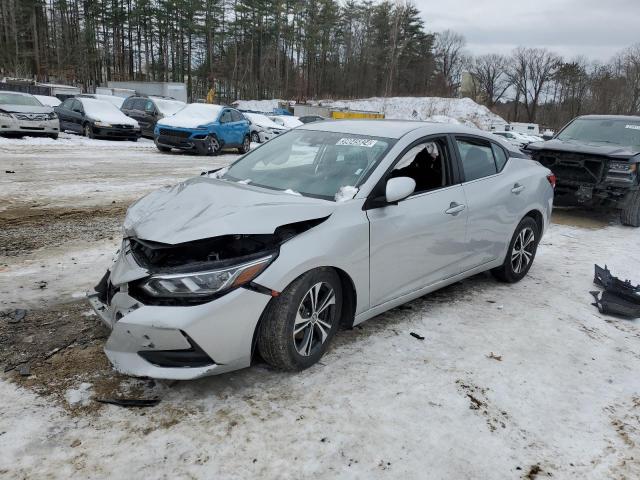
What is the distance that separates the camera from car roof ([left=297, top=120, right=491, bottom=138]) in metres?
4.09

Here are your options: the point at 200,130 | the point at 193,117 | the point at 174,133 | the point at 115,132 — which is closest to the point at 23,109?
the point at 115,132

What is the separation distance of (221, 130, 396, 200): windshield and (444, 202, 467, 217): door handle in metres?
0.74

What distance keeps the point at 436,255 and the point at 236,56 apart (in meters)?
66.6

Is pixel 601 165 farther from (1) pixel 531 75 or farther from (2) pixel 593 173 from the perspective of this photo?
(1) pixel 531 75

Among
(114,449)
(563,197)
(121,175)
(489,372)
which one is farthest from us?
(121,175)

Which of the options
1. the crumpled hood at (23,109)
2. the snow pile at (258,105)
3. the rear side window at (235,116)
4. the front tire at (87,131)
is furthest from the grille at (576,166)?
the snow pile at (258,105)

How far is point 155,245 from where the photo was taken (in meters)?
2.86

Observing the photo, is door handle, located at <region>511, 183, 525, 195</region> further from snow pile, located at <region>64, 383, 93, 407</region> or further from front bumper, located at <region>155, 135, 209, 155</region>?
front bumper, located at <region>155, 135, 209, 155</region>

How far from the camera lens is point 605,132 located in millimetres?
9539

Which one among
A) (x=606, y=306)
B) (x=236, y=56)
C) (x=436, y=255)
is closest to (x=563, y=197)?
(x=606, y=306)

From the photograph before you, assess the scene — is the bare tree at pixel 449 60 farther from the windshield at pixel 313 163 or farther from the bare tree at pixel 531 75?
the windshield at pixel 313 163

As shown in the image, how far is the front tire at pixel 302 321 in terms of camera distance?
2.93m

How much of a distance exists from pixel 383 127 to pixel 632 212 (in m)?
6.72

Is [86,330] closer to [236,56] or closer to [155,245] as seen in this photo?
[155,245]
